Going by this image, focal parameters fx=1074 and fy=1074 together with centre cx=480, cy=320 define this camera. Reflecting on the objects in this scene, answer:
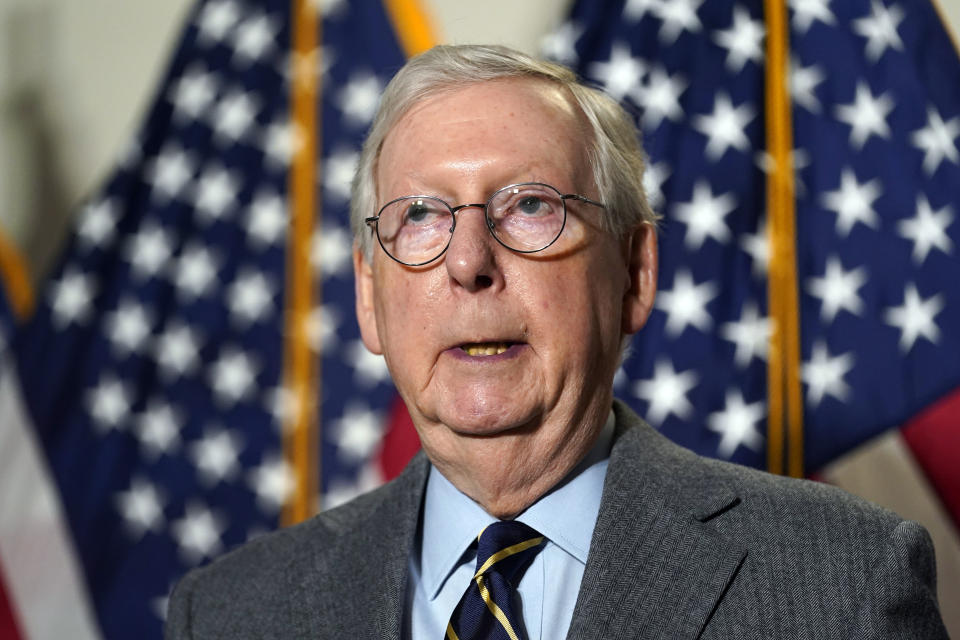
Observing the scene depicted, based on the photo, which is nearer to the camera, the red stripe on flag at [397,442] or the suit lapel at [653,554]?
the suit lapel at [653,554]

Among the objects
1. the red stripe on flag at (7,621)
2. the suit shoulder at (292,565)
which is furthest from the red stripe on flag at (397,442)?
the suit shoulder at (292,565)

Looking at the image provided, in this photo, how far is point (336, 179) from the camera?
3.59 metres

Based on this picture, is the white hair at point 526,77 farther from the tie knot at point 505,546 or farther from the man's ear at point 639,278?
the tie knot at point 505,546

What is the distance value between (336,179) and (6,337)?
141 centimetres

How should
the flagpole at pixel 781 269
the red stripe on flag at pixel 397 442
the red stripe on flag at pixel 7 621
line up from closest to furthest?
the flagpole at pixel 781 269 < the red stripe on flag at pixel 397 442 < the red stripe on flag at pixel 7 621

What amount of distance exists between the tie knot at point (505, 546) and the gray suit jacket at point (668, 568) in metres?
0.10

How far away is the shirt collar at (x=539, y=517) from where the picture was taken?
1.56m

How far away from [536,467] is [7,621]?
2.81 metres

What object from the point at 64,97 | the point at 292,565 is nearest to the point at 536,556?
the point at 292,565

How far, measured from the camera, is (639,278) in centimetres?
174

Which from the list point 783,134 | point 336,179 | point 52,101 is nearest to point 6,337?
point 52,101

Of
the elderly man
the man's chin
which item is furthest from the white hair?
the man's chin

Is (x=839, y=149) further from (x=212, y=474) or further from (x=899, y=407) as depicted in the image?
(x=212, y=474)

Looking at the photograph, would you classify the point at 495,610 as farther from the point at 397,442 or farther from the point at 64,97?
the point at 64,97
